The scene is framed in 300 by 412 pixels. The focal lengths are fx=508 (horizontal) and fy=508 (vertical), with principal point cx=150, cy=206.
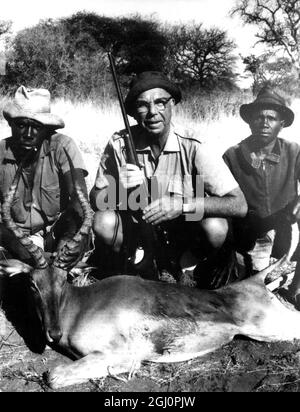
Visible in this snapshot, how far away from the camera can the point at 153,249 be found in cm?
503

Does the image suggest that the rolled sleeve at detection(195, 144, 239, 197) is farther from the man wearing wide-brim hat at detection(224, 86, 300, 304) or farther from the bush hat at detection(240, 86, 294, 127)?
the bush hat at detection(240, 86, 294, 127)

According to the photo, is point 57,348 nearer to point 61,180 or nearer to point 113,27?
point 61,180

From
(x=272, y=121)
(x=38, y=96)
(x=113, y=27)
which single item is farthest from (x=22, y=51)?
(x=272, y=121)

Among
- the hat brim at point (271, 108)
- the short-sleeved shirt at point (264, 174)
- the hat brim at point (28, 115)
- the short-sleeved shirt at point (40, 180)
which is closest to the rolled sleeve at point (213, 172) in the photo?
the short-sleeved shirt at point (264, 174)

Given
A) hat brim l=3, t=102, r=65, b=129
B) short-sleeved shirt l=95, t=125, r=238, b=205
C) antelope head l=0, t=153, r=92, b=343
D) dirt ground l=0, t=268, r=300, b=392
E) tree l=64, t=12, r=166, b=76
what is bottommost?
dirt ground l=0, t=268, r=300, b=392

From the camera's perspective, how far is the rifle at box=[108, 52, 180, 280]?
4.93 metres

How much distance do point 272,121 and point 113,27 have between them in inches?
320

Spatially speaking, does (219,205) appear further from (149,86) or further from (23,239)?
(23,239)

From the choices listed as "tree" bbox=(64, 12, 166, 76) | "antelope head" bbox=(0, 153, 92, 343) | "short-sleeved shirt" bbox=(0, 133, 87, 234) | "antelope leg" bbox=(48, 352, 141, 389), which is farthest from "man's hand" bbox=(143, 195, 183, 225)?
"tree" bbox=(64, 12, 166, 76)

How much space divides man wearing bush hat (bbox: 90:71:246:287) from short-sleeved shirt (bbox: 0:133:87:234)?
1.68 feet

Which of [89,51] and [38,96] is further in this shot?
[89,51]

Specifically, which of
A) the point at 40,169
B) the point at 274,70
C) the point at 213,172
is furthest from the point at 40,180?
the point at 274,70

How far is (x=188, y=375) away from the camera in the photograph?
376cm
